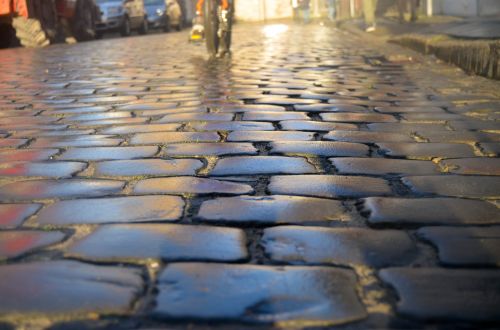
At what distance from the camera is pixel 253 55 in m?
9.53

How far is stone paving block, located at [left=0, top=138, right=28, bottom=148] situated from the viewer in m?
3.23

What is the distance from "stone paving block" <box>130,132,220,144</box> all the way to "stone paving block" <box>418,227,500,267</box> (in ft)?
5.22

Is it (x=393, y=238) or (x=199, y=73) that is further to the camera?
→ (x=199, y=73)

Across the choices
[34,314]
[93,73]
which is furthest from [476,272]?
[93,73]

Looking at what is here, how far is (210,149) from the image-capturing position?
301cm

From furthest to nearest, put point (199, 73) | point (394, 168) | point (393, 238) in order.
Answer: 1. point (199, 73)
2. point (394, 168)
3. point (393, 238)

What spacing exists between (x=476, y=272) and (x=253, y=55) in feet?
26.9

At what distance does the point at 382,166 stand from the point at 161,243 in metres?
1.20

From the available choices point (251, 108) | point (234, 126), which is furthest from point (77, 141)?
point (251, 108)

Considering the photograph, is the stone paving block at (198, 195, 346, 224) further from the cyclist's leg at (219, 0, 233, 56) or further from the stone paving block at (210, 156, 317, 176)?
the cyclist's leg at (219, 0, 233, 56)

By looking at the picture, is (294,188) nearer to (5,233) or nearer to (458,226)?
(458,226)

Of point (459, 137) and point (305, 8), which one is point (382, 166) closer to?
point (459, 137)

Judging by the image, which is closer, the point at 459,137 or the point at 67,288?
the point at 67,288

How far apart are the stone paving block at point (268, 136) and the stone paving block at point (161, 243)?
4.55ft
